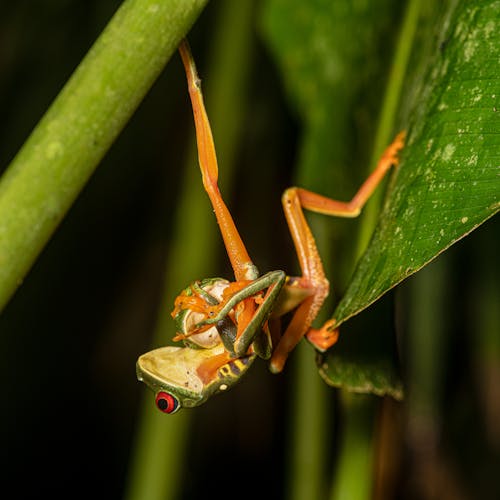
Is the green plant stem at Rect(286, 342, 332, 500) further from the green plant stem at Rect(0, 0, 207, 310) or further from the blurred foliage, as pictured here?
the green plant stem at Rect(0, 0, 207, 310)

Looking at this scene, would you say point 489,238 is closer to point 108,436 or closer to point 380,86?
point 380,86

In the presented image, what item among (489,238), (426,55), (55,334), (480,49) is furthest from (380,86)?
(55,334)

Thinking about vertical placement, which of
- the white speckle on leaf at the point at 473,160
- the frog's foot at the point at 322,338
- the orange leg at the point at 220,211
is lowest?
the frog's foot at the point at 322,338

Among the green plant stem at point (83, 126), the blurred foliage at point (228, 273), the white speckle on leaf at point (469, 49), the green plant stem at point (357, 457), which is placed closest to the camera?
the green plant stem at point (83, 126)

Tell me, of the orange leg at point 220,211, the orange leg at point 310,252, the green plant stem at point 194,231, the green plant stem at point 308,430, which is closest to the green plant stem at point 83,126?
the orange leg at point 220,211

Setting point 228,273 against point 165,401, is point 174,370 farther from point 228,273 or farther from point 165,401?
point 228,273

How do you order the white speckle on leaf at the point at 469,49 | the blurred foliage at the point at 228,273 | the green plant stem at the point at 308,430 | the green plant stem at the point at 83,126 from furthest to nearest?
1. the green plant stem at the point at 308,430
2. the blurred foliage at the point at 228,273
3. the white speckle on leaf at the point at 469,49
4. the green plant stem at the point at 83,126

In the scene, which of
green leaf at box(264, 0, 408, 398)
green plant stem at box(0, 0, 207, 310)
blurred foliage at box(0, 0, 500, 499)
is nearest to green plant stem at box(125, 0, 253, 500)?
blurred foliage at box(0, 0, 500, 499)

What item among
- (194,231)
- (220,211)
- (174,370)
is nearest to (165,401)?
(174,370)

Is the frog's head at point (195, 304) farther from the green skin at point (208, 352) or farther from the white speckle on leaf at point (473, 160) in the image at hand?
the white speckle on leaf at point (473, 160)
